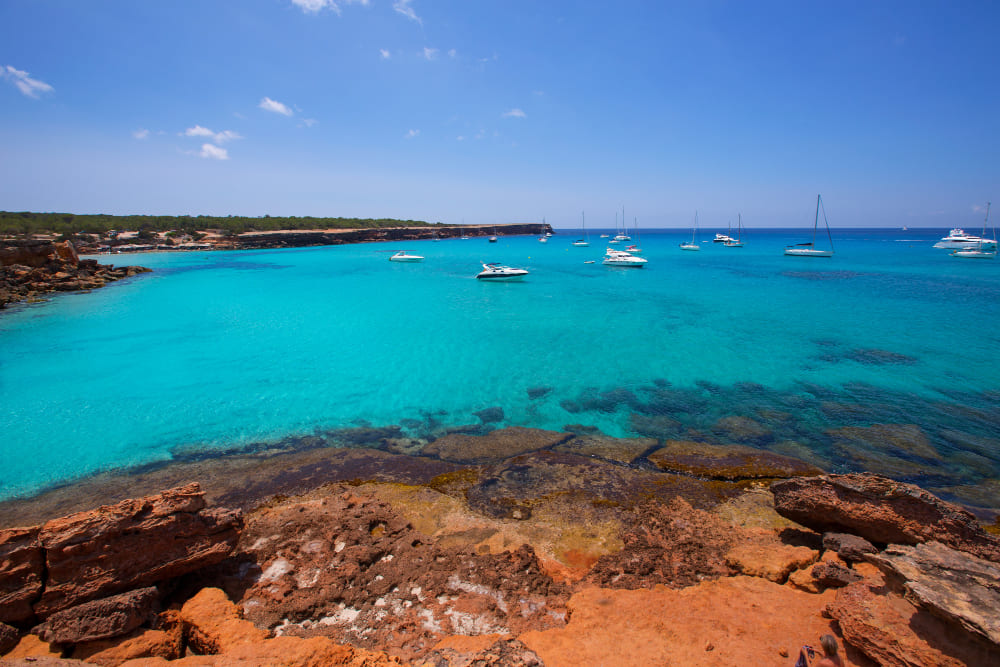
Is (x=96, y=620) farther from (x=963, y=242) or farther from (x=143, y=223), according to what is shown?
(x=963, y=242)

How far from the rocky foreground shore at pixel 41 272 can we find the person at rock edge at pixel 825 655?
50.3 meters

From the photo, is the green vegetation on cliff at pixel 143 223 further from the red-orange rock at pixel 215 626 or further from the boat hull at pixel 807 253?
the boat hull at pixel 807 253

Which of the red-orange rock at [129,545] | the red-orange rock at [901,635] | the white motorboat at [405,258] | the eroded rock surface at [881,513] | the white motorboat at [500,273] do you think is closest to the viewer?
the red-orange rock at [901,635]

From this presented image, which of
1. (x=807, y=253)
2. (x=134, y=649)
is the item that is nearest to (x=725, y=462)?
(x=134, y=649)

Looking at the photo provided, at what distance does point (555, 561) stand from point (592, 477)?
10.0 feet

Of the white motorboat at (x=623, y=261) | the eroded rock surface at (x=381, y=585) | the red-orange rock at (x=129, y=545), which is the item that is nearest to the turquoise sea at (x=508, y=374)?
the eroded rock surface at (x=381, y=585)

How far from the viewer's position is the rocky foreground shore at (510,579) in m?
4.76

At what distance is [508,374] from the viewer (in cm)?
1788

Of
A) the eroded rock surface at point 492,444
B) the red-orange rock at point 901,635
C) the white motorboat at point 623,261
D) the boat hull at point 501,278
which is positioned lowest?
the eroded rock surface at point 492,444

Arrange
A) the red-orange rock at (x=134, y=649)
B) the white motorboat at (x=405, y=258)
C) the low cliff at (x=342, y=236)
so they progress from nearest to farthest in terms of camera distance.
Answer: the red-orange rock at (x=134, y=649), the white motorboat at (x=405, y=258), the low cliff at (x=342, y=236)

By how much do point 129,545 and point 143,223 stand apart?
12385 centimetres

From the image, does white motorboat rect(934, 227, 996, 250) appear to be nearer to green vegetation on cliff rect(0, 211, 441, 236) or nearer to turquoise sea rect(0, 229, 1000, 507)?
turquoise sea rect(0, 229, 1000, 507)

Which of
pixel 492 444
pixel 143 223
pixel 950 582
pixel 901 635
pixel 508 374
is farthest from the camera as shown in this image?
pixel 143 223

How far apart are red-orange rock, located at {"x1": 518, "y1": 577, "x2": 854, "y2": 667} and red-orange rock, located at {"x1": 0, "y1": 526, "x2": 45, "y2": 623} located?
19.5 feet
